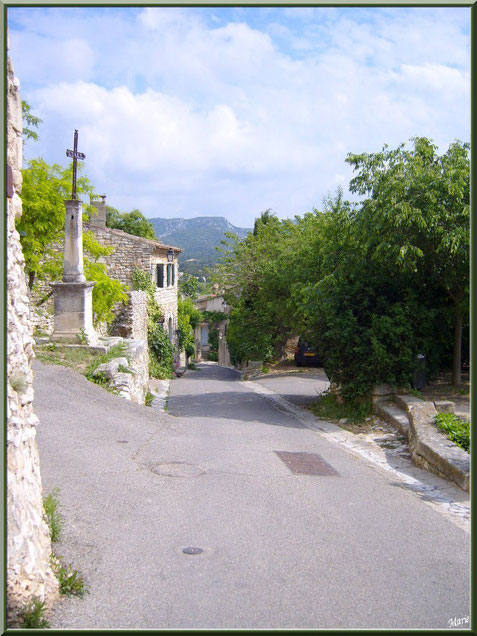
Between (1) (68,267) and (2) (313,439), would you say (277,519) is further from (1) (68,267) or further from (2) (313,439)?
(1) (68,267)

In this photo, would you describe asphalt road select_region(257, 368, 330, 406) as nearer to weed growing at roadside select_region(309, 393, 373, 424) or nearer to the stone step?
weed growing at roadside select_region(309, 393, 373, 424)

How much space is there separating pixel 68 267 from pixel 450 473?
10367 millimetres

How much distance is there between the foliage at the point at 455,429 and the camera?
8816mm

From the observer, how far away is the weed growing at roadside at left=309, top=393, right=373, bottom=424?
12.7 m

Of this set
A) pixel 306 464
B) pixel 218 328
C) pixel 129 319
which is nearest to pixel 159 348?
pixel 129 319

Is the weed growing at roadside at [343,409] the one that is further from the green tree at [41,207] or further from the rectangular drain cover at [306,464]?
the green tree at [41,207]

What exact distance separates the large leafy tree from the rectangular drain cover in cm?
442

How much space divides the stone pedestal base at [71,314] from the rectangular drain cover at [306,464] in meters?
7.31

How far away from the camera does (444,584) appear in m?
4.55

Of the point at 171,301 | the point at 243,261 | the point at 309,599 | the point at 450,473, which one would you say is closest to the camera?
the point at 309,599

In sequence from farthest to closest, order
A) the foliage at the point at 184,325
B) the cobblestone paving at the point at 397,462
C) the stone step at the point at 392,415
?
the foliage at the point at 184,325
the stone step at the point at 392,415
the cobblestone paving at the point at 397,462

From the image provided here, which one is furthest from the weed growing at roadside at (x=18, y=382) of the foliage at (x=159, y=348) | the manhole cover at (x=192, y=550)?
the foliage at (x=159, y=348)

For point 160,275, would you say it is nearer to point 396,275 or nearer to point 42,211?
point 42,211

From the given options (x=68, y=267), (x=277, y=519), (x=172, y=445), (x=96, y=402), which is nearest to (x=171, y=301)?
(x=68, y=267)
